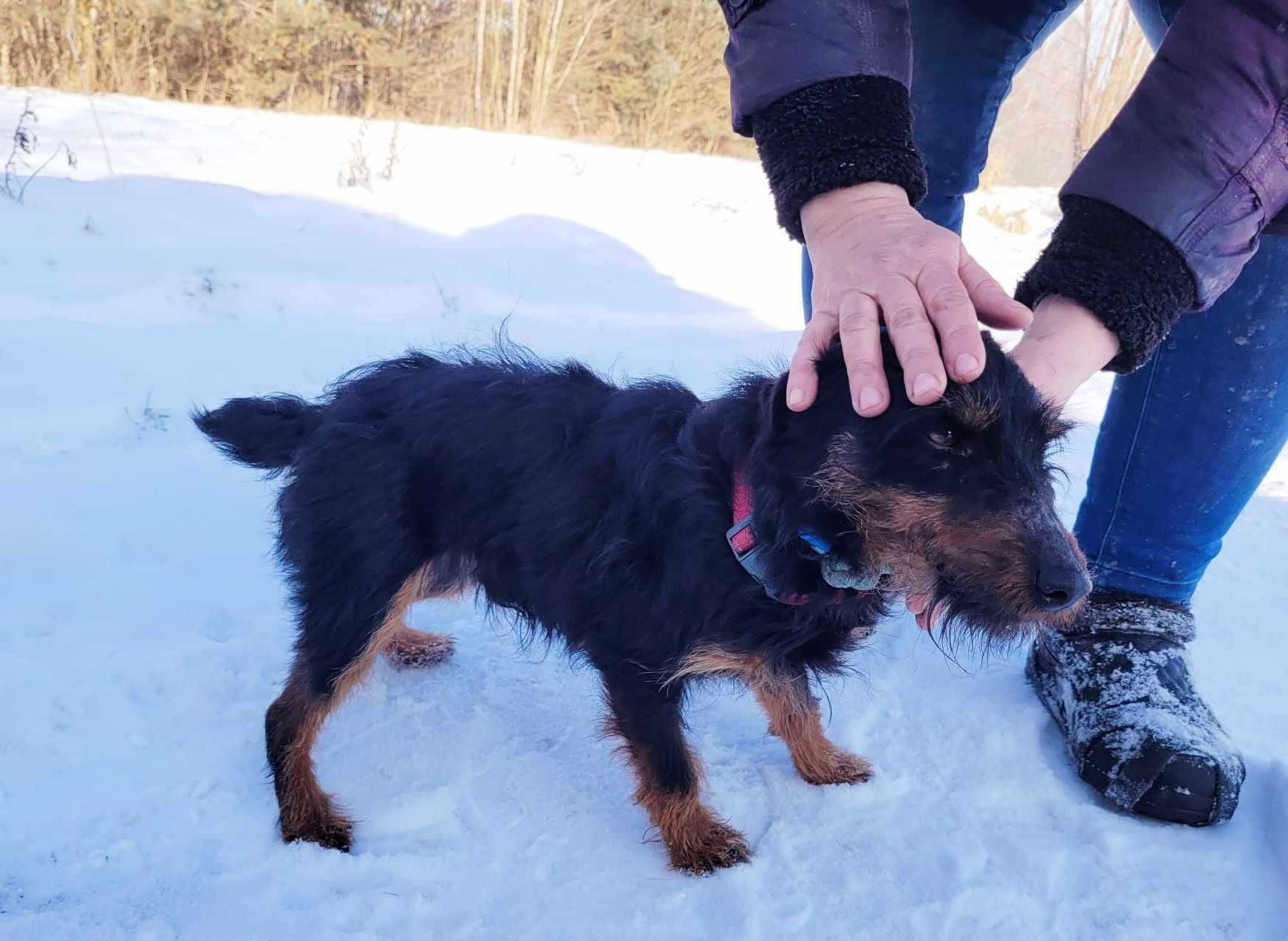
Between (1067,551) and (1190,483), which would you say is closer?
(1067,551)

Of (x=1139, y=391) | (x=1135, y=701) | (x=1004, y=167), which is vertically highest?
(x=1139, y=391)

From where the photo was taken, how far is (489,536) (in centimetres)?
236

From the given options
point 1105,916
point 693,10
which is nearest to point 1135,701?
point 1105,916

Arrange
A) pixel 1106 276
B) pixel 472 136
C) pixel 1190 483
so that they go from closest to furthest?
pixel 1106 276 → pixel 1190 483 → pixel 472 136

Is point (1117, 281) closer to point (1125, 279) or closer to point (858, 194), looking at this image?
point (1125, 279)

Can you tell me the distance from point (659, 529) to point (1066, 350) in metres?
1.00

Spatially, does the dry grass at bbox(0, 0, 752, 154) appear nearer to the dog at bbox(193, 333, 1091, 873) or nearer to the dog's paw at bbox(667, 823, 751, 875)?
the dog at bbox(193, 333, 1091, 873)

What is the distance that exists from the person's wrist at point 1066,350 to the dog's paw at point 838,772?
44.6 inches

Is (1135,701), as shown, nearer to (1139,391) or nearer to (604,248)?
(1139,391)

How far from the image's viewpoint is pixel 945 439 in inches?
68.2

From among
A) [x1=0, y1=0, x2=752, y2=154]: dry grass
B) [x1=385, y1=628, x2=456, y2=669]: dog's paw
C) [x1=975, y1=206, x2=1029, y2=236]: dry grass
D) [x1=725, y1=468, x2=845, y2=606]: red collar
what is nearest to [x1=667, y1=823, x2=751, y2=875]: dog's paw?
[x1=725, y1=468, x2=845, y2=606]: red collar

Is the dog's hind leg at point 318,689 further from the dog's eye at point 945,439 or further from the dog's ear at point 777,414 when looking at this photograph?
the dog's eye at point 945,439

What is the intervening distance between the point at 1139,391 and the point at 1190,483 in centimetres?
30

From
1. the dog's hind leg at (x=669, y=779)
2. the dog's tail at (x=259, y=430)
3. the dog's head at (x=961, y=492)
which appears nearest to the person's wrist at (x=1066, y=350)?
the dog's head at (x=961, y=492)
